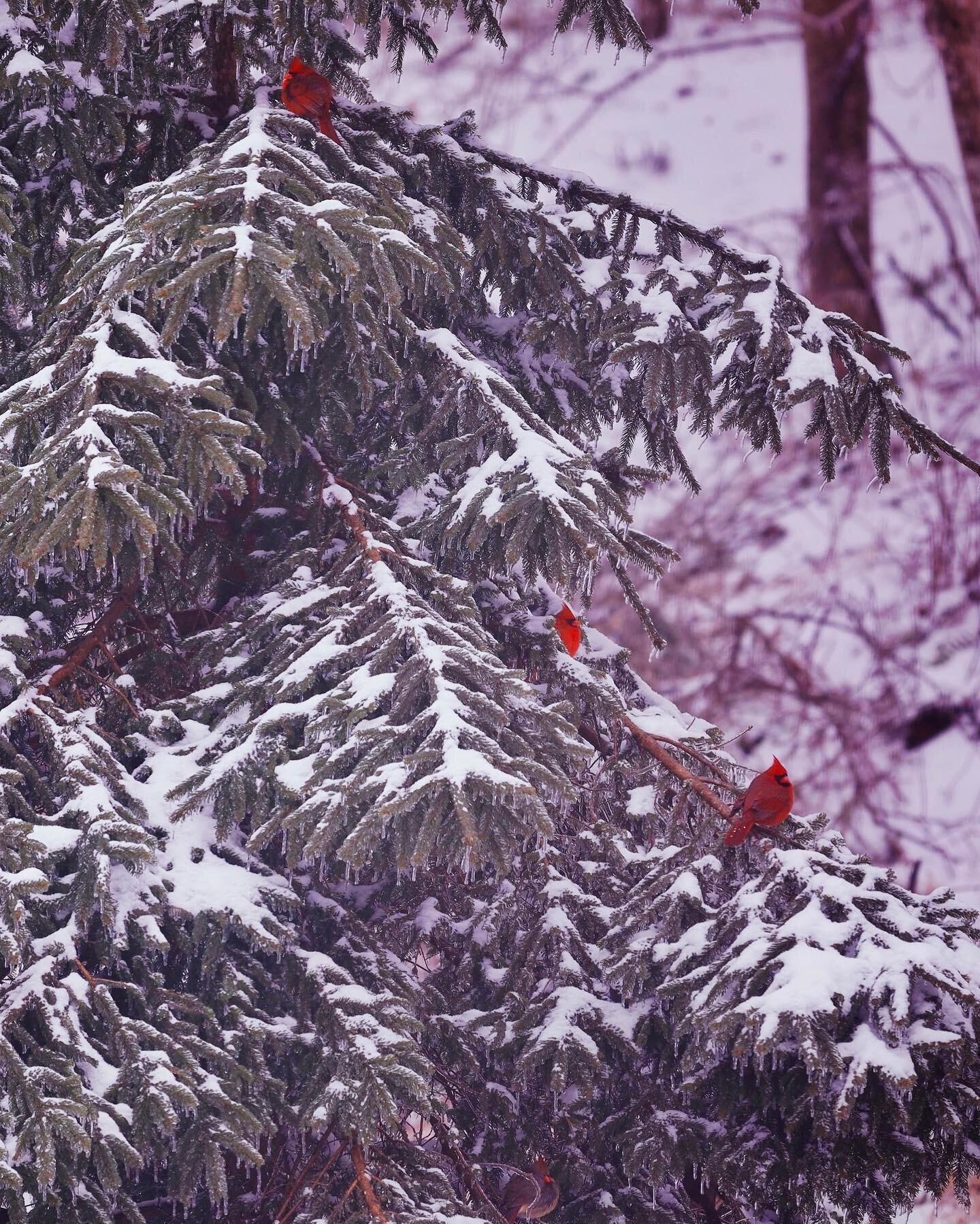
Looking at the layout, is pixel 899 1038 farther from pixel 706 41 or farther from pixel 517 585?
pixel 706 41

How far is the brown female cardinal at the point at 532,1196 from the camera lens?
330cm

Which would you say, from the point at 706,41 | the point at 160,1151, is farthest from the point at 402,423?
the point at 706,41

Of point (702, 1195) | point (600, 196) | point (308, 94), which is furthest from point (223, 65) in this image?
point (702, 1195)

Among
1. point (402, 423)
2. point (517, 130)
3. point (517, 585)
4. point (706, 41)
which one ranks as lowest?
point (517, 585)

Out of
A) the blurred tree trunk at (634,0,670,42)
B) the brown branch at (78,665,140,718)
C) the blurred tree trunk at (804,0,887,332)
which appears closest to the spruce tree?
the brown branch at (78,665,140,718)

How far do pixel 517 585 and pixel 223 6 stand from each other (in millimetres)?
2120

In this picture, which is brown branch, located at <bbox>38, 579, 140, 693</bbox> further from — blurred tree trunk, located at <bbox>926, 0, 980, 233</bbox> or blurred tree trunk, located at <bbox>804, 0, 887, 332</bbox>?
blurred tree trunk, located at <bbox>804, 0, 887, 332</bbox>

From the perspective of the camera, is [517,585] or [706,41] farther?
[706,41]

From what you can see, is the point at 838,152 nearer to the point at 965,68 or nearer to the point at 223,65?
the point at 965,68

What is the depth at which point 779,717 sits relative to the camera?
33.9ft

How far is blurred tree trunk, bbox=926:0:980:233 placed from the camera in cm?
874

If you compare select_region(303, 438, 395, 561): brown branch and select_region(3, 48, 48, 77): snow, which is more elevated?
select_region(3, 48, 48, 77): snow

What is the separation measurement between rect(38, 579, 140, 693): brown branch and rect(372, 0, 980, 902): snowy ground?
19.6 feet

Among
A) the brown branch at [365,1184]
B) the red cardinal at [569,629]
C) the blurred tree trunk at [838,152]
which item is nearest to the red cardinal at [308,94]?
the red cardinal at [569,629]
